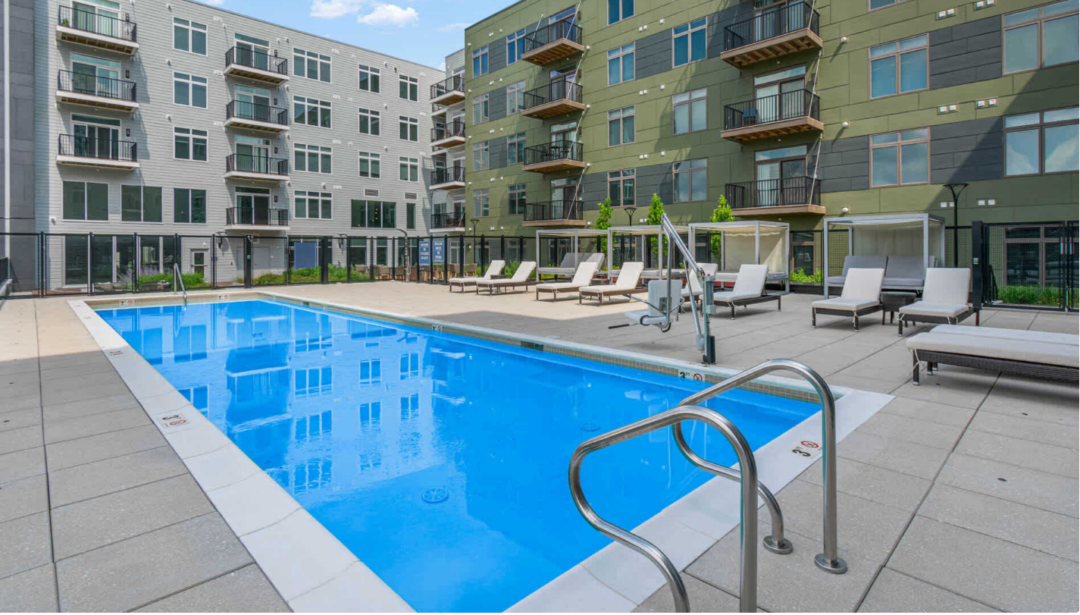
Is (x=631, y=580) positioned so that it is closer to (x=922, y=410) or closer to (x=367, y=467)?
(x=367, y=467)

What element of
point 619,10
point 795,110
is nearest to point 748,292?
point 795,110

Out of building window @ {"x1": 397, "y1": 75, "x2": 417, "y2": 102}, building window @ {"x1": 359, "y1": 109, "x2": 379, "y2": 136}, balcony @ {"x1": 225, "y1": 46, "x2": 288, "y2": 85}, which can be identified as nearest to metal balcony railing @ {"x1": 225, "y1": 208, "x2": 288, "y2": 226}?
balcony @ {"x1": 225, "y1": 46, "x2": 288, "y2": 85}

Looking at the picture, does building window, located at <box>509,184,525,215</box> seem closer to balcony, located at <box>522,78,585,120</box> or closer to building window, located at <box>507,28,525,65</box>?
balcony, located at <box>522,78,585,120</box>

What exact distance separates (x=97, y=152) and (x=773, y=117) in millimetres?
28223

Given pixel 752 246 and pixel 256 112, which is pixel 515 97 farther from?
pixel 752 246

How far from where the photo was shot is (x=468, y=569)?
299cm

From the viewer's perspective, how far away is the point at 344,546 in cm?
265

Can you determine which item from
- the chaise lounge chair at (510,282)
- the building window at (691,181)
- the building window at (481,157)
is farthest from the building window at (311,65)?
Answer: the building window at (691,181)

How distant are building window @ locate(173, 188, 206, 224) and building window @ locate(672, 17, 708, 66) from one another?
921 inches

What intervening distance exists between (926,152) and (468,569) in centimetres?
1928

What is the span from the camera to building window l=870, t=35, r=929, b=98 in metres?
16.8

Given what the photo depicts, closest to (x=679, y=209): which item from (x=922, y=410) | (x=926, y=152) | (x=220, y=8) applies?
(x=926, y=152)

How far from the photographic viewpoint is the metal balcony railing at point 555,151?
2633 centimetres

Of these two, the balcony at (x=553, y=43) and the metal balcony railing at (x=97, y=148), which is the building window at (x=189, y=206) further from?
the balcony at (x=553, y=43)
